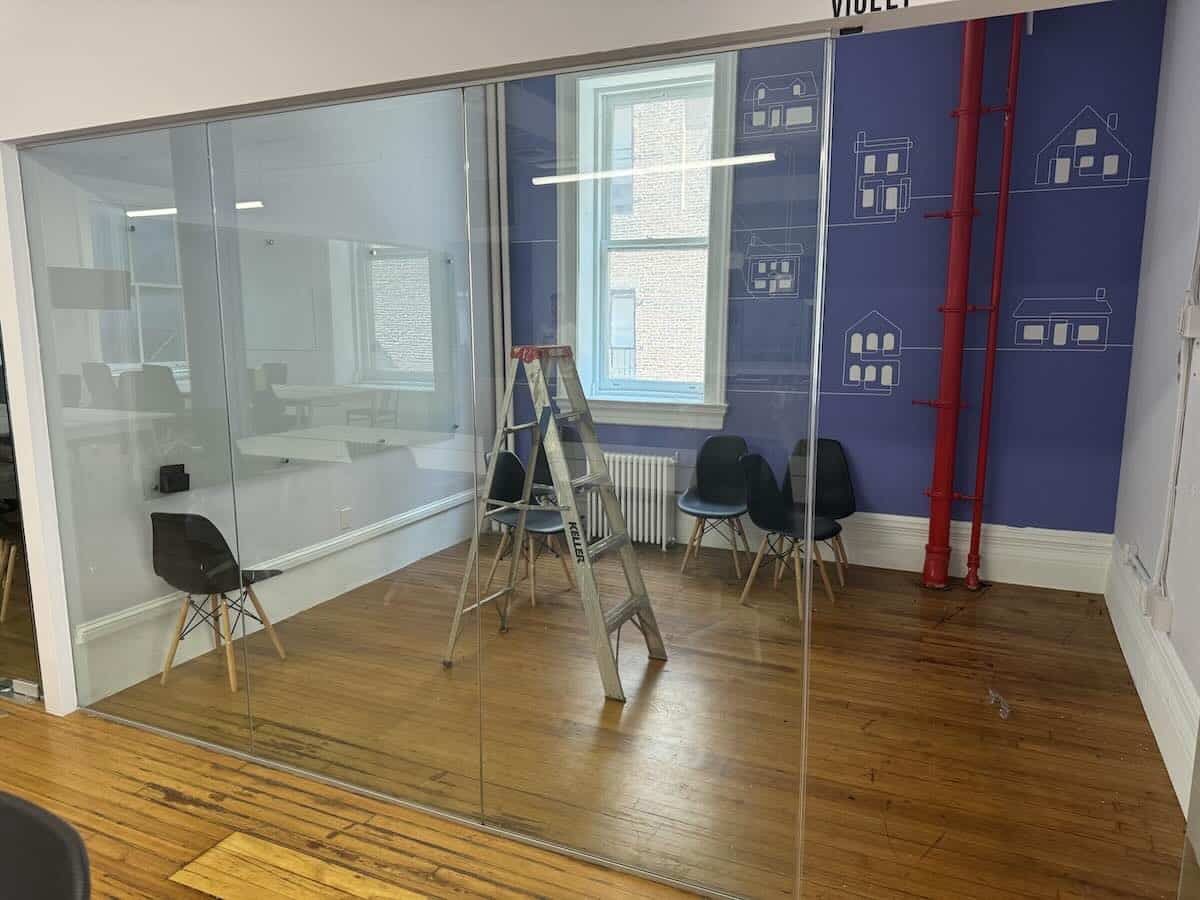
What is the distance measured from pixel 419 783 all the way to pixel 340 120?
6.88 feet

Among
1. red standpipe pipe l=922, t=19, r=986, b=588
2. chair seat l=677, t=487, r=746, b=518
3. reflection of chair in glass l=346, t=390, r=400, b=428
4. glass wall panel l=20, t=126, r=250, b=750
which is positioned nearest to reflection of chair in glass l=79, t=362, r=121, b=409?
glass wall panel l=20, t=126, r=250, b=750

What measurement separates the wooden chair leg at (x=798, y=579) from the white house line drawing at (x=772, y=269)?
0.63m

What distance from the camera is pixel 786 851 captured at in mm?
2252

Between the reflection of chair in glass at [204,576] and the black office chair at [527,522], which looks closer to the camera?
the black office chair at [527,522]

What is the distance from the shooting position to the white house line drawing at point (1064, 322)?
175 inches

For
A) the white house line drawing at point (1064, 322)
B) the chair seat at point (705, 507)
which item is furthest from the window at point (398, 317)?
the white house line drawing at point (1064, 322)

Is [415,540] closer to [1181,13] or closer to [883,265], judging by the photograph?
[883,265]

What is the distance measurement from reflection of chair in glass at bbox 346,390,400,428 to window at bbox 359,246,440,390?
0.04 meters

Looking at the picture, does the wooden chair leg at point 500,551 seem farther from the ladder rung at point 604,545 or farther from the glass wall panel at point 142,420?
the glass wall panel at point 142,420

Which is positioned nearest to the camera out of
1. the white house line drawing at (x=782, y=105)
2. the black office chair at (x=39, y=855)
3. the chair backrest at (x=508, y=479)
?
the black office chair at (x=39, y=855)

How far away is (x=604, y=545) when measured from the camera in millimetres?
2336

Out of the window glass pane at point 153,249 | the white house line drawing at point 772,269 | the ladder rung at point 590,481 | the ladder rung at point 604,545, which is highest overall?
the window glass pane at point 153,249

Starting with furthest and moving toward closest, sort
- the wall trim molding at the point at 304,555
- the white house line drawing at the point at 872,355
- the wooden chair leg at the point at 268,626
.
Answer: the white house line drawing at the point at 872,355
the wooden chair leg at the point at 268,626
the wall trim molding at the point at 304,555

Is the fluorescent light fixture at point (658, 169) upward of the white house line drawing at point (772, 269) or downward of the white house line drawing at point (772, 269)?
upward
